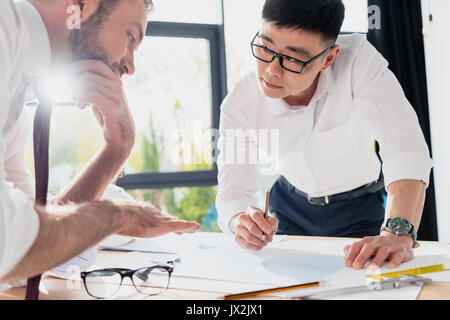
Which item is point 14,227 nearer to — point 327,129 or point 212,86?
point 327,129

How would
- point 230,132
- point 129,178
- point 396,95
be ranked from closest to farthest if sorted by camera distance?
point 396,95, point 230,132, point 129,178

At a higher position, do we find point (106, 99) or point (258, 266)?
point (106, 99)

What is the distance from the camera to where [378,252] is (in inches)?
40.7

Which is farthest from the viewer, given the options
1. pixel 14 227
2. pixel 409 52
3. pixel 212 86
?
pixel 212 86

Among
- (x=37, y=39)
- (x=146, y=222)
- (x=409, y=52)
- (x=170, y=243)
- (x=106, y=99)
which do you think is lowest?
(x=170, y=243)

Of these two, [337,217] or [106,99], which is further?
[337,217]

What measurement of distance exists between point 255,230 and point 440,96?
8.95 ft

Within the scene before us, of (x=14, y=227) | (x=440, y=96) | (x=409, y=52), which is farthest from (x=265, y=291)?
(x=409, y=52)

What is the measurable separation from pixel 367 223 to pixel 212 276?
96 centimetres

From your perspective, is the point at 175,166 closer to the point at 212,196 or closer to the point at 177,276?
the point at 212,196

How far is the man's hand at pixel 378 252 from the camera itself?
3.32ft

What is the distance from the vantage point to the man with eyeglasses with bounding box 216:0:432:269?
1.32m
